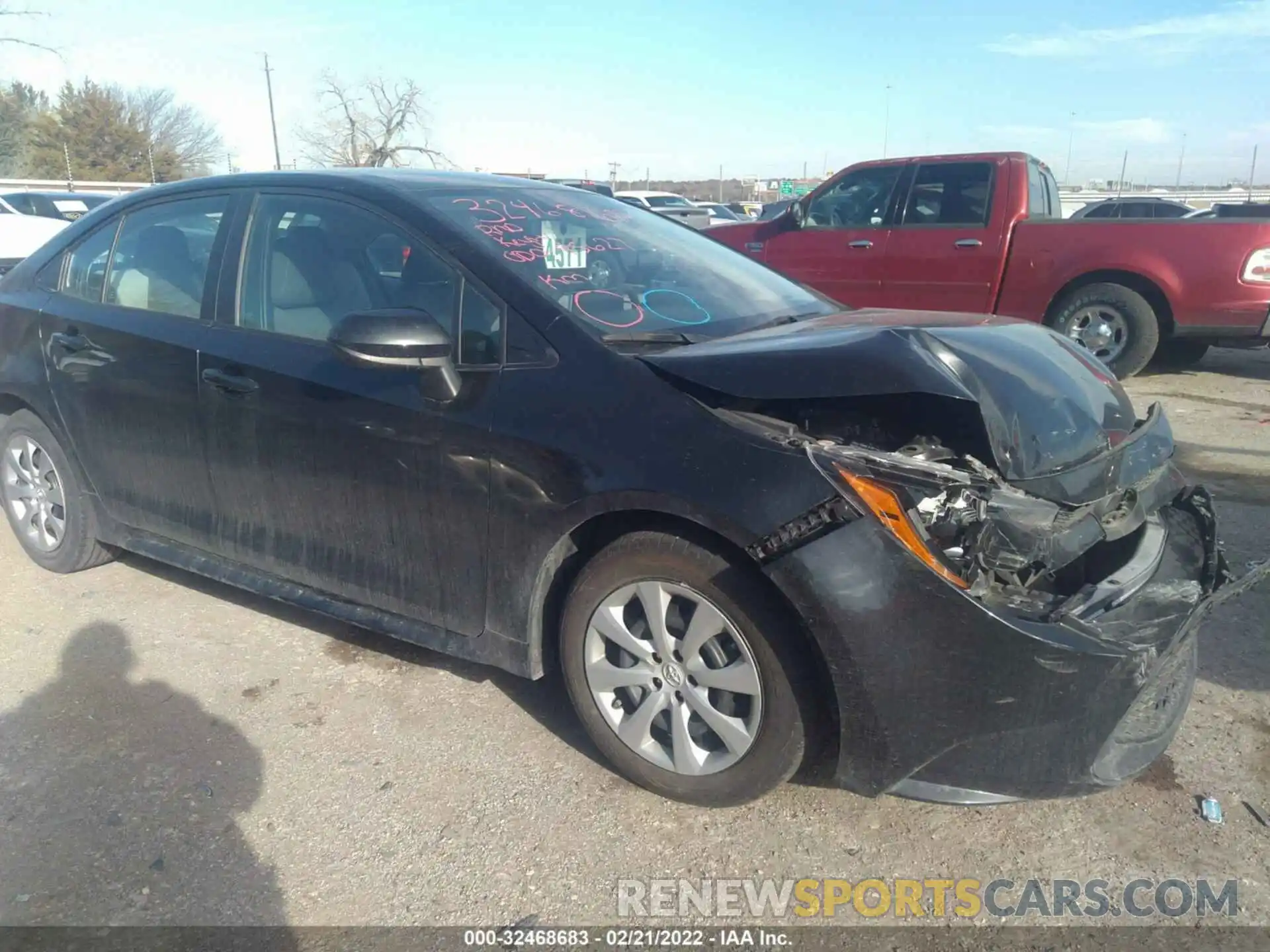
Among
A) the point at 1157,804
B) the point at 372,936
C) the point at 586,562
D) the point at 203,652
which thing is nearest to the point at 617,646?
the point at 586,562

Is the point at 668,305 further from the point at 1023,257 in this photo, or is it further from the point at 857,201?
the point at 857,201

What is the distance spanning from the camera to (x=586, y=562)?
2721 millimetres

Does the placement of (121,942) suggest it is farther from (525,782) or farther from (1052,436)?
(1052,436)

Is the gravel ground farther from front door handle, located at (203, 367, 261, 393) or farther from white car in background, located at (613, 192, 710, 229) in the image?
white car in background, located at (613, 192, 710, 229)

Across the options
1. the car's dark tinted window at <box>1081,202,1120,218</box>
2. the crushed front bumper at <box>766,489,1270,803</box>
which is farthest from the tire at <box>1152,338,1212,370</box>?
the car's dark tinted window at <box>1081,202,1120,218</box>

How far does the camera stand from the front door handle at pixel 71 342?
385 centimetres

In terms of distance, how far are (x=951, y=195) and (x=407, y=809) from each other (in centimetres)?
762

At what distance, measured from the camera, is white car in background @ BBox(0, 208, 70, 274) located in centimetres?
1453

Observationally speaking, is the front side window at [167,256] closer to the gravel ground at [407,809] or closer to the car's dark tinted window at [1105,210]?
the gravel ground at [407,809]

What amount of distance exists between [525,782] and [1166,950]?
1674mm

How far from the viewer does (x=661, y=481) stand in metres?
2.47

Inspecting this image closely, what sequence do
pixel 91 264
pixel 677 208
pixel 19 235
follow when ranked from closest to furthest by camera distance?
pixel 91 264 → pixel 19 235 → pixel 677 208

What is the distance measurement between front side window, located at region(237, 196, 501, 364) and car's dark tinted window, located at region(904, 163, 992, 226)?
21.7 feet

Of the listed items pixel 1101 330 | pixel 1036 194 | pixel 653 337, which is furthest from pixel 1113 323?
pixel 653 337
